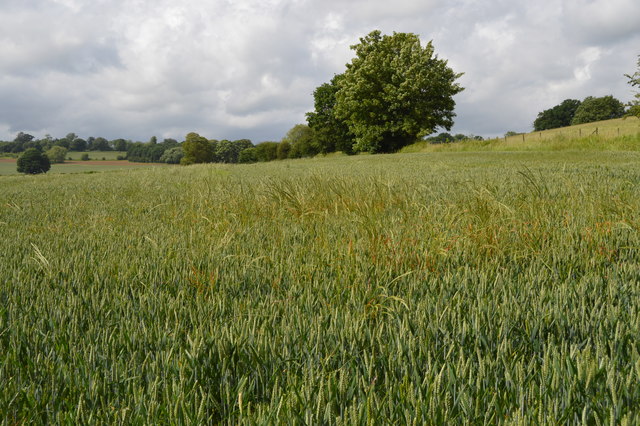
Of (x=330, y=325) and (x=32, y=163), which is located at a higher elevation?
(x=32, y=163)

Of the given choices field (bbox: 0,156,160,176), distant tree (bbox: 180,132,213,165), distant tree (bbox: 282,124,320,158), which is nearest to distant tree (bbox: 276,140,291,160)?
A: distant tree (bbox: 282,124,320,158)

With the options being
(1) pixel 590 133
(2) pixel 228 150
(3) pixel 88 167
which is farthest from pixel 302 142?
(2) pixel 228 150

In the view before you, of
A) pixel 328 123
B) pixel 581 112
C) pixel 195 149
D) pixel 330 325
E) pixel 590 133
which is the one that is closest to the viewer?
pixel 330 325

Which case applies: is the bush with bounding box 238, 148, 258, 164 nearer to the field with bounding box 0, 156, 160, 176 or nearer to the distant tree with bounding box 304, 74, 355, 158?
the distant tree with bounding box 304, 74, 355, 158

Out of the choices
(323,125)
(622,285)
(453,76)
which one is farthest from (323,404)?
(323,125)

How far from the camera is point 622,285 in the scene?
218cm

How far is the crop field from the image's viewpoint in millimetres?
1212

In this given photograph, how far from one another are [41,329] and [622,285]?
2855 mm

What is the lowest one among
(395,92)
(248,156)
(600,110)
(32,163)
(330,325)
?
(330,325)

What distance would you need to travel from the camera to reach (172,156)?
95312 millimetres

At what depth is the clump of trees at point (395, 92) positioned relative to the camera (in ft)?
136

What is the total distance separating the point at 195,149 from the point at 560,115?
90702mm

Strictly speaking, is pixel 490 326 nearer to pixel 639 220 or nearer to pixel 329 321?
pixel 329 321

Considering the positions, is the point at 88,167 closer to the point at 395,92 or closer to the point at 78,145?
the point at 395,92
